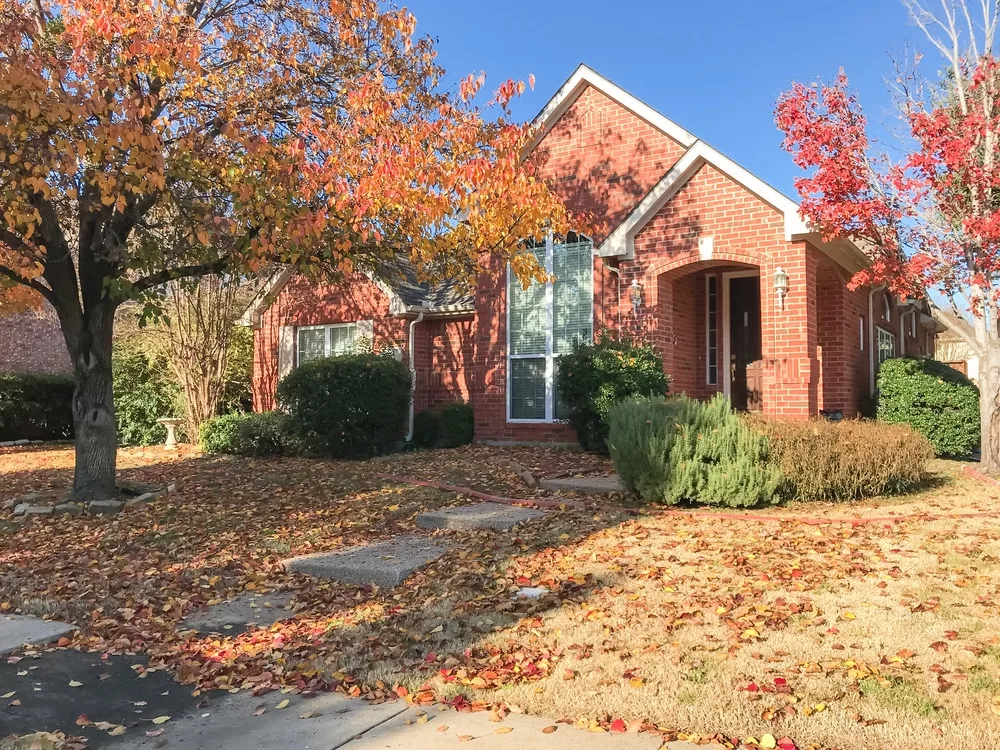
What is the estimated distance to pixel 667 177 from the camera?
38.8ft

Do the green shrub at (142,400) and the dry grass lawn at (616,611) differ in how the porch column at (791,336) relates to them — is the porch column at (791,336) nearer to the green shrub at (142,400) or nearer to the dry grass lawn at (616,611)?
the dry grass lawn at (616,611)

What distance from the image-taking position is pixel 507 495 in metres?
8.98

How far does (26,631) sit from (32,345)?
25132mm

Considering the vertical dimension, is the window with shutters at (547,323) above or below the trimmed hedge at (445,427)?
above

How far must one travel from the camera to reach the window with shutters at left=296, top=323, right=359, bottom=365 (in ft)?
53.5

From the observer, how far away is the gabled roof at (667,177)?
436 inches

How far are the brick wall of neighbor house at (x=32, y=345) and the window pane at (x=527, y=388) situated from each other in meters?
19.0

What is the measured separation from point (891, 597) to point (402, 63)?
811cm

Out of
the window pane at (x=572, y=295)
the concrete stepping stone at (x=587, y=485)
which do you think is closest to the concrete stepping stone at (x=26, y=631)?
the concrete stepping stone at (x=587, y=485)

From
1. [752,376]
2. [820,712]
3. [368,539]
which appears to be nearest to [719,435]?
[368,539]

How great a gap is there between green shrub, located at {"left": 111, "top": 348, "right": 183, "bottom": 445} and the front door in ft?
38.9

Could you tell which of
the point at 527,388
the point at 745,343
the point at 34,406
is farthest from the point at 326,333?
the point at 745,343

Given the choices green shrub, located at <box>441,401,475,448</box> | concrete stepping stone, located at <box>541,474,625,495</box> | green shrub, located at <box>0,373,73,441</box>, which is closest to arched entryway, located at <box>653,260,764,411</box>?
green shrub, located at <box>441,401,475,448</box>

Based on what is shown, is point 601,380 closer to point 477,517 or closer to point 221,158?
point 477,517
